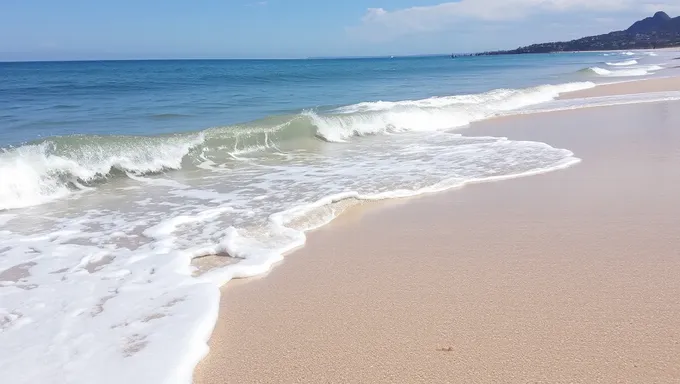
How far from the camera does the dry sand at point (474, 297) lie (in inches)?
118

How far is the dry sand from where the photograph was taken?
3.00 meters

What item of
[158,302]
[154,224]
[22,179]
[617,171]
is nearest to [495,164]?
[617,171]

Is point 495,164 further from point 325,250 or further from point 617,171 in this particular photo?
point 325,250

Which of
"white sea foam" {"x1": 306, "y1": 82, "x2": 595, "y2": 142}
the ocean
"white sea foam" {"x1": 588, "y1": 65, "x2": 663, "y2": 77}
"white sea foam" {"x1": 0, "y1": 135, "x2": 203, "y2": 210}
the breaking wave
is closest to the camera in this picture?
the ocean

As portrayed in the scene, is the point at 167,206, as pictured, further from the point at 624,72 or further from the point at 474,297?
the point at 624,72

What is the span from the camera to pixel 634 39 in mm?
134500

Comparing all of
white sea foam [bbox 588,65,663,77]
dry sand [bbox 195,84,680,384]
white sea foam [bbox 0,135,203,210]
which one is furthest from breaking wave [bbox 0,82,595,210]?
white sea foam [bbox 588,65,663,77]

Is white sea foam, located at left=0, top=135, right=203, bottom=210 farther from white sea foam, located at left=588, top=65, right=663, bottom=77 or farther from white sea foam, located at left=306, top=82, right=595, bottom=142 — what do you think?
white sea foam, located at left=588, top=65, right=663, bottom=77

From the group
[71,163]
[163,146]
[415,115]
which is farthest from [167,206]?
[415,115]

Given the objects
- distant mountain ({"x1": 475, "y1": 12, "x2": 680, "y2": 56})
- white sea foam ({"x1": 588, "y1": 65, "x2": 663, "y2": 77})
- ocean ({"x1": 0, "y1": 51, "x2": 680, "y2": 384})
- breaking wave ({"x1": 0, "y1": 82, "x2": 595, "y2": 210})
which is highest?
distant mountain ({"x1": 475, "y1": 12, "x2": 680, "y2": 56})

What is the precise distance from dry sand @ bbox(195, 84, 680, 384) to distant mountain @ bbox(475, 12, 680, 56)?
120m

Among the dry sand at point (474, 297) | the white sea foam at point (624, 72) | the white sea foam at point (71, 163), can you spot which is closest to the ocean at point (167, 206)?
the white sea foam at point (71, 163)

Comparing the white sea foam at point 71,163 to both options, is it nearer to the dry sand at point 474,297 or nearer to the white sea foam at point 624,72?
the dry sand at point 474,297

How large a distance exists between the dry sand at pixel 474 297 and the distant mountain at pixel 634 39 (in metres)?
120
